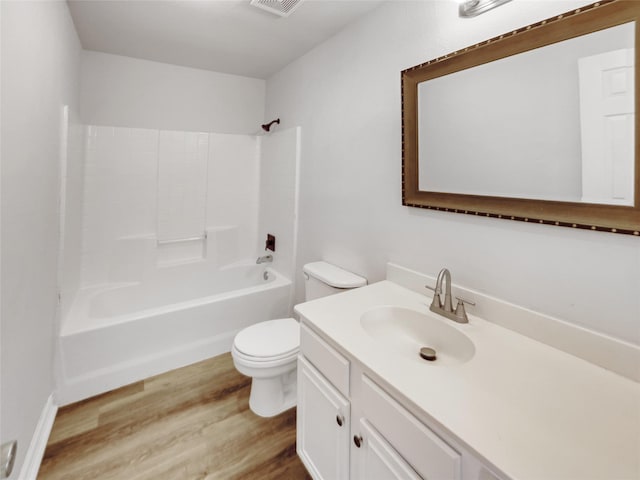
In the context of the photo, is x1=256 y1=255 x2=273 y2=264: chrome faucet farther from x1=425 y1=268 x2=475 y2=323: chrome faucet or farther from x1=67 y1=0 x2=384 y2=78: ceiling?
x1=425 y1=268 x2=475 y2=323: chrome faucet

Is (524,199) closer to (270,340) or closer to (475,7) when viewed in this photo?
(475,7)

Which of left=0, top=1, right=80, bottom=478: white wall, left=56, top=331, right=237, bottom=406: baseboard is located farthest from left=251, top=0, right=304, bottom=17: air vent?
left=56, top=331, right=237, bottom=406: baseboard

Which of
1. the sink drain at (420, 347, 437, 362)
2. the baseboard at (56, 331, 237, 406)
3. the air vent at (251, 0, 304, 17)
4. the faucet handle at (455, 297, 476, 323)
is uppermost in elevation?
the air vent at (251, 0, 304, 17)

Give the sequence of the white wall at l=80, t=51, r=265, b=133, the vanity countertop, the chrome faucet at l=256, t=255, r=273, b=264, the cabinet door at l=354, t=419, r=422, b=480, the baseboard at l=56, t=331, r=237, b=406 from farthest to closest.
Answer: the chrome faucet at l=256, t=255, r=273, b=264
the white wall at l=80, t=51, r=265, b=133
the baseboard at l=56, t=331, r=237, b=406
the cabinet door at l=354, t=419, r=422, b=480
the vanity countertop

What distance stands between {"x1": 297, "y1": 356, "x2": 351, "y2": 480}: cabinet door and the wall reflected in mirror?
997 mm

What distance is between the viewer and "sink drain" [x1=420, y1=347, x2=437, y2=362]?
3.69ft

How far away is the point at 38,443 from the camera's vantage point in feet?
4.73

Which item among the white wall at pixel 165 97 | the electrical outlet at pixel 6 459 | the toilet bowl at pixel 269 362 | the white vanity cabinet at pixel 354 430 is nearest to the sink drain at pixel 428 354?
the white vanity cabinet at pixel 354 430

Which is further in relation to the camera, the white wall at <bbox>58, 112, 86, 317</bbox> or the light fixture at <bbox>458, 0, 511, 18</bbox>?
the white wall at <bbox>58, 112, 86, 317</bbox>

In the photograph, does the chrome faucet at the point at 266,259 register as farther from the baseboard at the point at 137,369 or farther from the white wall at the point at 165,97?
the white wall at the point at 165,97

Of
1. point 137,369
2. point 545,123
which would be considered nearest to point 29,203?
point 137,369

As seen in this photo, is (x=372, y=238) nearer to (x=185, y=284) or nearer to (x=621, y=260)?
(x=621, y=260)

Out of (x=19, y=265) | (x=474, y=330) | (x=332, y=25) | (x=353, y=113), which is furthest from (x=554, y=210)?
(x=19, y=265)

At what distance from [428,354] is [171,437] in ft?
4.73
